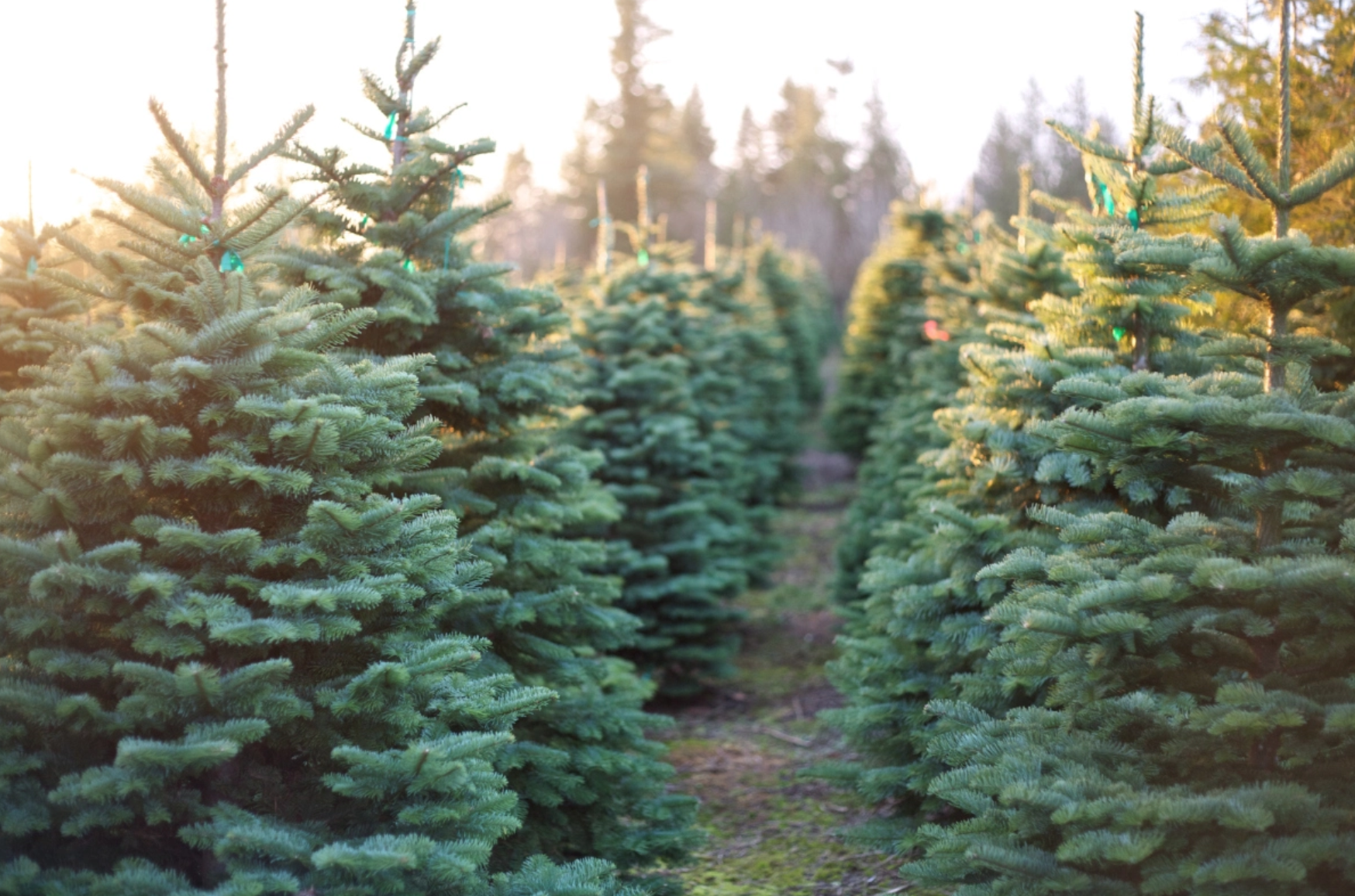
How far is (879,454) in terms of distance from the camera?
36.1 feet

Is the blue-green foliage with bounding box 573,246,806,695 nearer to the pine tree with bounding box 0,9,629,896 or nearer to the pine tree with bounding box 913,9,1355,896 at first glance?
the pine tree with bounding box 0,9,629,896

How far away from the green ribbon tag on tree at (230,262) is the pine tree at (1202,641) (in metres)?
3.36

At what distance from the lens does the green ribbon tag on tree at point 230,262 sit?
12.5 ft

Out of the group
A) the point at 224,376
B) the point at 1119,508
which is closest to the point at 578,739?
the point at 224,376

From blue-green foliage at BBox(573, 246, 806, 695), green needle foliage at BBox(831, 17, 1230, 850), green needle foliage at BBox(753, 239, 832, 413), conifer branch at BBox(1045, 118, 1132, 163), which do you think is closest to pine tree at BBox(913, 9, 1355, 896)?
green needle foliage at BBox(831, 17, 1230, 850)

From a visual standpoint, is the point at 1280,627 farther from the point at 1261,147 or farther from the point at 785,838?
the point at 1261,147

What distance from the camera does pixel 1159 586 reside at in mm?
3121

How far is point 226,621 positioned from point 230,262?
1.57 meters

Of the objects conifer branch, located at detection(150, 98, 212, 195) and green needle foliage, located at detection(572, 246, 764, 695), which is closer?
conifer branch, located at detection(150, 98, 212, 195)

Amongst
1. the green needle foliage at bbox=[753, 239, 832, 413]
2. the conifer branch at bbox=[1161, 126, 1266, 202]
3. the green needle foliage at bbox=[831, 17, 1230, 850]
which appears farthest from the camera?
the green needle foliage at bbox=[753, 239, 832, 413]

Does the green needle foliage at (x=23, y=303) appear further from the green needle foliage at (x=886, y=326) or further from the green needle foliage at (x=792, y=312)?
the green needle foliage at (x=792, y=312)

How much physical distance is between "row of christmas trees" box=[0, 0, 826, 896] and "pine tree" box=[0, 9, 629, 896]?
11 mm

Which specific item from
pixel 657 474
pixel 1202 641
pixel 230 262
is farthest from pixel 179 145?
pixel 657 474

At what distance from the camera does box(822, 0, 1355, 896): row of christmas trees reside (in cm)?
300
